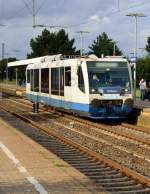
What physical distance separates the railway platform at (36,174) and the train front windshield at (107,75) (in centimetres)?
1079

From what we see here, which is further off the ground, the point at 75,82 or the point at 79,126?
the point at 75,82

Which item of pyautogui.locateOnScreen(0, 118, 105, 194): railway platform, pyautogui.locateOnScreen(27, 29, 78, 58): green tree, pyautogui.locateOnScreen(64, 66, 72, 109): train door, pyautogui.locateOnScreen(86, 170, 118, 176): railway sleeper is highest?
pyautogui.locateOnScreen(27, 29, 78, 58): green tree

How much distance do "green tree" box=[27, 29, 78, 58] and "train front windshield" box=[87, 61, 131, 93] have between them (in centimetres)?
9548

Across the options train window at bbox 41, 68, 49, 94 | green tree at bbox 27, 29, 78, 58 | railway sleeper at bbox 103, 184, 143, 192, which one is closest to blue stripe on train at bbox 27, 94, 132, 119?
train window at bbox 41, 68, 49, 94

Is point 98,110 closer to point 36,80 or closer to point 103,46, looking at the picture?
point 36,80

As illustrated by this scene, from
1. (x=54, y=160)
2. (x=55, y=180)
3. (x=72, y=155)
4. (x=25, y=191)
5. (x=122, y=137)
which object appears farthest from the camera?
(x=122, y=137)

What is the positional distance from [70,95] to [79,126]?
2.18 metres

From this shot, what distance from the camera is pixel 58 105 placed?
101 ft

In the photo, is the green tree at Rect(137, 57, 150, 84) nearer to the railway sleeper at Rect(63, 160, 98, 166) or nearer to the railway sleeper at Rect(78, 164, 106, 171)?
the railway sleeper at Rect(63, 160, 98, 166)

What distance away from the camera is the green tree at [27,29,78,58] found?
123475 millimetres

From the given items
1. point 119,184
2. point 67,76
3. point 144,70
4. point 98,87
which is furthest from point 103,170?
point 144,70

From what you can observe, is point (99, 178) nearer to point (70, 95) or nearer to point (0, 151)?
point (0, 151)

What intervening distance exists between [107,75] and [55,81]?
5.01 metres

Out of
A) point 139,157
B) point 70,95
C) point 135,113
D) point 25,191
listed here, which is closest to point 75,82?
point 70,95
